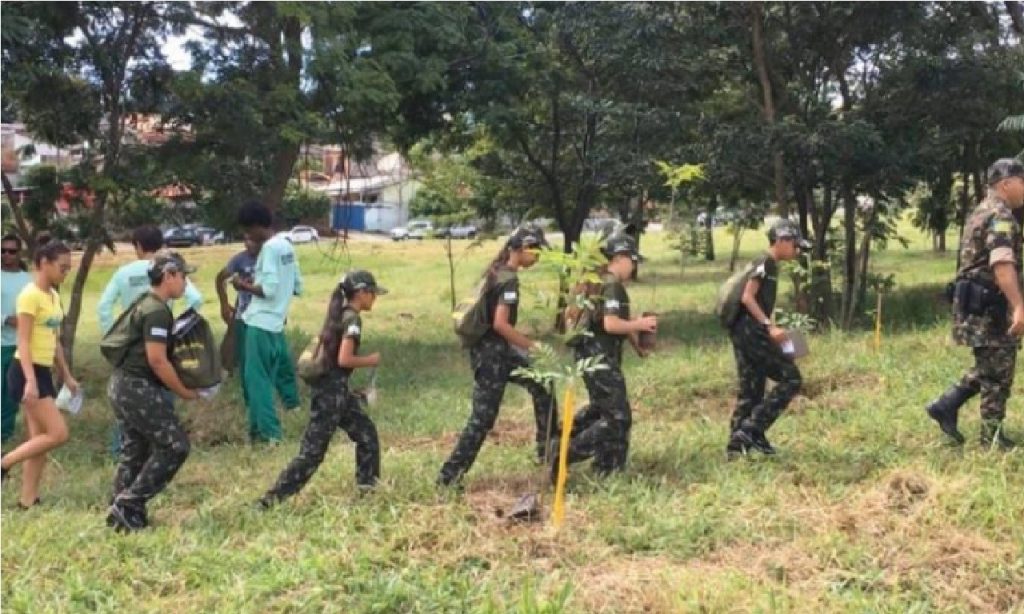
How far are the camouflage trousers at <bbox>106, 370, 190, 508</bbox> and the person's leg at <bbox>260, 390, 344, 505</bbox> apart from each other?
1.80 feet

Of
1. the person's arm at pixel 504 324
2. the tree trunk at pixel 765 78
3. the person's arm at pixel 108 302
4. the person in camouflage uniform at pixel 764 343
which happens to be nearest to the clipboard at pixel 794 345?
the person in camouflage uniform at pixel 764 343

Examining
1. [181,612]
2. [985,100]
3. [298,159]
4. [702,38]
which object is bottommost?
[181,612]

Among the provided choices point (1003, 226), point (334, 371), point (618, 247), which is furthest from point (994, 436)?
point (334, 371)

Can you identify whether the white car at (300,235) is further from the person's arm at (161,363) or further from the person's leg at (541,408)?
→ the person's arm at (161,363)

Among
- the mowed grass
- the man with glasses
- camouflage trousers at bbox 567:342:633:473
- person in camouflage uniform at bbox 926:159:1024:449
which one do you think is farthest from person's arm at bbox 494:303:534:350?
the man with glasses

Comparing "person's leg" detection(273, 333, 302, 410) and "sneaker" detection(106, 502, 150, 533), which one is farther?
"person's leg" detection(273, 333, 302, 410)

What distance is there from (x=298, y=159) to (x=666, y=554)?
27.3 feet

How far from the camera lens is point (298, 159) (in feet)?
38.3

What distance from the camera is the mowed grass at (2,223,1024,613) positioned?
397 centimetres

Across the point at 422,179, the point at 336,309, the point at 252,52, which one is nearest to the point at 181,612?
the point at 336,309

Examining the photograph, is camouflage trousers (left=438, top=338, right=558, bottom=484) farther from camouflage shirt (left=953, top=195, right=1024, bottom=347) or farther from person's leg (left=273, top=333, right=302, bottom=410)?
person's leg (left=273, top=333, right=302, bottom=410)

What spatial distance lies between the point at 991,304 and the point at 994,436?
0.71m

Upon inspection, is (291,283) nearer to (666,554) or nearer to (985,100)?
(666,554)

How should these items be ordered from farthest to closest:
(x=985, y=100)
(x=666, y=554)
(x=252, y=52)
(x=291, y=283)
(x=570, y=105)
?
(x=570, y=105), (x=985, y=100), (x=252, y=52), (x=291, y=283), (x=666, y=554)
